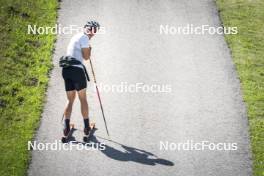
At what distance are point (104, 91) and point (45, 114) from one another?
1.78m

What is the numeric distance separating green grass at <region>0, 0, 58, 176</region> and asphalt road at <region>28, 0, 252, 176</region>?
0.27 metres

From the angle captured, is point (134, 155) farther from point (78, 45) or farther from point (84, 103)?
point (78, 45)

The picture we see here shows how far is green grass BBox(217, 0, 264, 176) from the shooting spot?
12289mm

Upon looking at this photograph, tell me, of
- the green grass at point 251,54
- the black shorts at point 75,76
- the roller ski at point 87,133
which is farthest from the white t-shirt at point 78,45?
the green grass at point 251,54

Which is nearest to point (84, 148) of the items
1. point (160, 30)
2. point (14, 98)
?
point (14, 98)

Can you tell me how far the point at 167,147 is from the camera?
1195 centimetres

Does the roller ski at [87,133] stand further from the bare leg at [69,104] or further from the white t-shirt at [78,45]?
the white t-shirt at [78,45]

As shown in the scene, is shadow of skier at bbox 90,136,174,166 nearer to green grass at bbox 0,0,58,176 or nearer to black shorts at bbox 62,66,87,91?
black shorts at bbox 62,66,87,91

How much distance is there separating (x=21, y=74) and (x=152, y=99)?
3.61m

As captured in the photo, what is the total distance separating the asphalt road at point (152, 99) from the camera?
37.7ft

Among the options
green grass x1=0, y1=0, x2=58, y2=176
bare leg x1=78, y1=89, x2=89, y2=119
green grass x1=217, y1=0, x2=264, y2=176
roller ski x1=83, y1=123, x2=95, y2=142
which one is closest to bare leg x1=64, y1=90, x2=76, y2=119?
bare leg x1=78, y1=89, x2=89, y2=119

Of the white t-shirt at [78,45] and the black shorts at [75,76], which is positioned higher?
the white t-shirt at [78,45]

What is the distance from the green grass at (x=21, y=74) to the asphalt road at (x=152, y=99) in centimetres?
27

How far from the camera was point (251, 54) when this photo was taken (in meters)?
15.4
